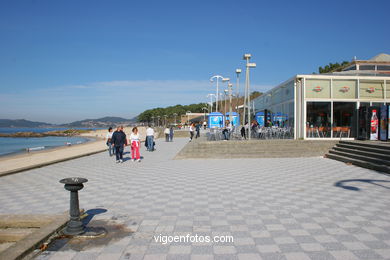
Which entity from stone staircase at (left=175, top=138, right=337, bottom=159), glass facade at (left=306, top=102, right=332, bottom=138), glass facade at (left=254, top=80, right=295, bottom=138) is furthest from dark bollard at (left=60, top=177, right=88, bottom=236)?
glass facade at (left=254, top=80, right=295, bottom=138)

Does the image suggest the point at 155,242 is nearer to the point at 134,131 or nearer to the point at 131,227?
the point at 131,227

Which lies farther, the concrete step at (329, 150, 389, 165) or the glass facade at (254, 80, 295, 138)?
the glass facade at (254, 80, 295, 138)

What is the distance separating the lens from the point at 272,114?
21.0 metres

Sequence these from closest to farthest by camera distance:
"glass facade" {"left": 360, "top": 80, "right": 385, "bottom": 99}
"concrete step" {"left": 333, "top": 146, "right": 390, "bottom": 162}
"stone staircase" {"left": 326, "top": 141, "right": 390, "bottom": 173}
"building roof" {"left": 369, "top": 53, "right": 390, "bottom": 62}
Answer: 1. "stone staircase" {"left": 326, "top": 141, "right": 390, "bottom": 173}
2. "concrete step" {"left": 333, "top": 146, "right": 390, "bottom": 162}
3. "glass facade" {"left": 360, "top": 80, "right": 385, "bottom": 99}
4. "building roof" {"left": 369, "top": 53, "right": 390, "bottom": 62}

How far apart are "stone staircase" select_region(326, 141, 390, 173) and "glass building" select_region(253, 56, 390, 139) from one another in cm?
171

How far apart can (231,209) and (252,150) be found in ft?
29.4

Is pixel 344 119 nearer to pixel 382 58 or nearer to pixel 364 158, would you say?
pixel 364 158

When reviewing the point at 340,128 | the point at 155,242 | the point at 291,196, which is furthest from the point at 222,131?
the point at 155,242

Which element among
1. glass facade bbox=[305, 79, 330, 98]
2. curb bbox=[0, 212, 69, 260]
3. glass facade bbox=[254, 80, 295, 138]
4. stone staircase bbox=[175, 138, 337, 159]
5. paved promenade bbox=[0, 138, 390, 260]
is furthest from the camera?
glass facade bbox=[254, 80, 295, 138]

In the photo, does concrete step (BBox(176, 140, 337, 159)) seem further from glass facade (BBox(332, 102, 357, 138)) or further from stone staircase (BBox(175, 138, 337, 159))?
glass facade (BBox(332, 102, 357, 138))

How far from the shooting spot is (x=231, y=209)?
5.29 metres

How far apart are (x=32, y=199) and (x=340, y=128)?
15.2m

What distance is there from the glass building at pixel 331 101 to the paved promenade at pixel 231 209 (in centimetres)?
635

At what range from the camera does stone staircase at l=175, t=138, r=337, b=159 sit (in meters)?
13.8
